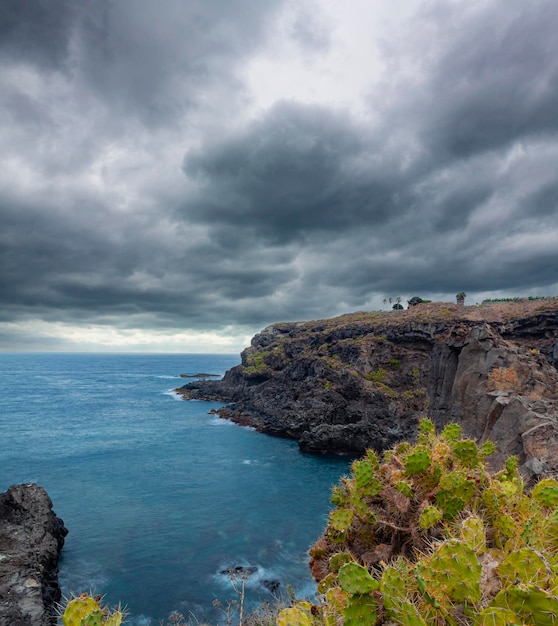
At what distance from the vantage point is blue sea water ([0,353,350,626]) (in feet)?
93.1

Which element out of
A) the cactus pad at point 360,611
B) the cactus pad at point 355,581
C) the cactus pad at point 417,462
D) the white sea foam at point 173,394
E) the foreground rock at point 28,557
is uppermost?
the cactus pad at point 417,462

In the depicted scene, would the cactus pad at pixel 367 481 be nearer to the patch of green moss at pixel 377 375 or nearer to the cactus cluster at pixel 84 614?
the cactus cluster at pixel 84 614

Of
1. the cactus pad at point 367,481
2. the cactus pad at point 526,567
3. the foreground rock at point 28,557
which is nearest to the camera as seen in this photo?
the cactus pad at point 526,567

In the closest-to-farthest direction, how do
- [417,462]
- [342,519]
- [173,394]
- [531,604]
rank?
[531,604]
[417,462]
[342,519]
[173,394]

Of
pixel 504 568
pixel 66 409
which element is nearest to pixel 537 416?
pixel 504 568

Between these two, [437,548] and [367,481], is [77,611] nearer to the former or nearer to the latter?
[437,548]

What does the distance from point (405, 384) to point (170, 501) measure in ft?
163

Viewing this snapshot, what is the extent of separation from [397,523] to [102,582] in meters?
28.1

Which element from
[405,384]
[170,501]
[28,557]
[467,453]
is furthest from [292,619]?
[405,384]

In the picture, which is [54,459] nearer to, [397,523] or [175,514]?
[175,514]

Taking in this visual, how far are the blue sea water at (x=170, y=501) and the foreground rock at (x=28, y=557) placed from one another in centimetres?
249

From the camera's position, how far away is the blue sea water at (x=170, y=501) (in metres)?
28.4

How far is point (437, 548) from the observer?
585 cm

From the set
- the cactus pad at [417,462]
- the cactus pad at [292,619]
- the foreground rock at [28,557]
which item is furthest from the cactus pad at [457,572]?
the foreground rock at [28,557]
